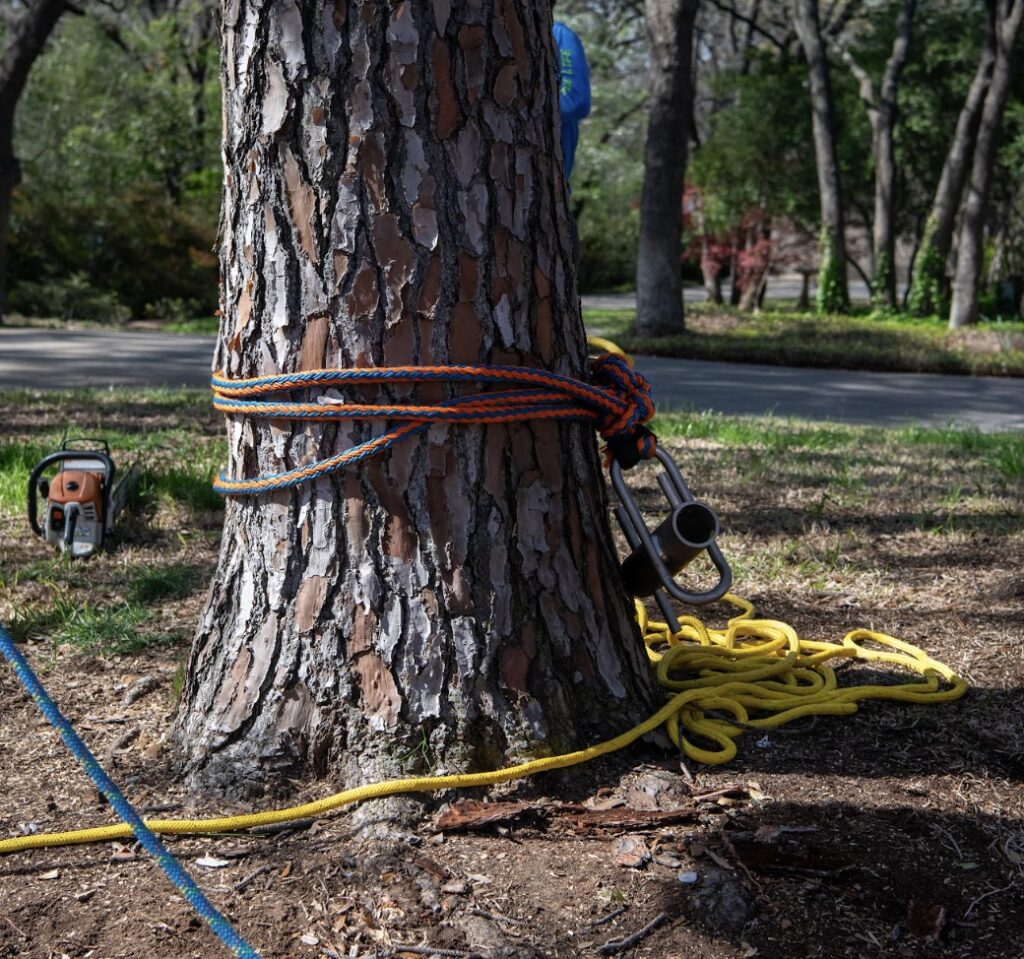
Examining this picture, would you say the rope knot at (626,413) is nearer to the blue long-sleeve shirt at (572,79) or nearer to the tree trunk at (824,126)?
the blue long-sleeve shirt at (572,79)

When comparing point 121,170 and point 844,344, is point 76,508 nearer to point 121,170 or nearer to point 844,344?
point 844,344

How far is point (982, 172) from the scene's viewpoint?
17.6 metres

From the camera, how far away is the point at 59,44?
29.7 metres

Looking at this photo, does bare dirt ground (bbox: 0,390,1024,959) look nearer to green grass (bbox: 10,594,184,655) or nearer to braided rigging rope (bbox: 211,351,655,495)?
green grass (bbox: 10,594,184,655)

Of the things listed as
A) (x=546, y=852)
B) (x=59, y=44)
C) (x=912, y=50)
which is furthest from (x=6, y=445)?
(x=59, y=44)

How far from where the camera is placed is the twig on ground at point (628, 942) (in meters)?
2.12

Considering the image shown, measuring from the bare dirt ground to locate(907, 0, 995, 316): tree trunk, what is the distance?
55.0 feet

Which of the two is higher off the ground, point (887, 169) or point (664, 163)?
point (887, 169)

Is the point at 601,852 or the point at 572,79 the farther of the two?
the point at 572,79

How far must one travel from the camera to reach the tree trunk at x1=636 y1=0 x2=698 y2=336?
47.2ft

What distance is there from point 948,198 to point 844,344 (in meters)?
5.25

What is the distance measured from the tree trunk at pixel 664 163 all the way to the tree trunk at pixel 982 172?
14.1 feet

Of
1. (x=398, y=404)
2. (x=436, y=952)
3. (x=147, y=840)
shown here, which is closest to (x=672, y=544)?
(x=398, y=404)

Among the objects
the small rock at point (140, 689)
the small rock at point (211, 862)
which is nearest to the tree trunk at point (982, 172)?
the small rock at point (140, 689)
